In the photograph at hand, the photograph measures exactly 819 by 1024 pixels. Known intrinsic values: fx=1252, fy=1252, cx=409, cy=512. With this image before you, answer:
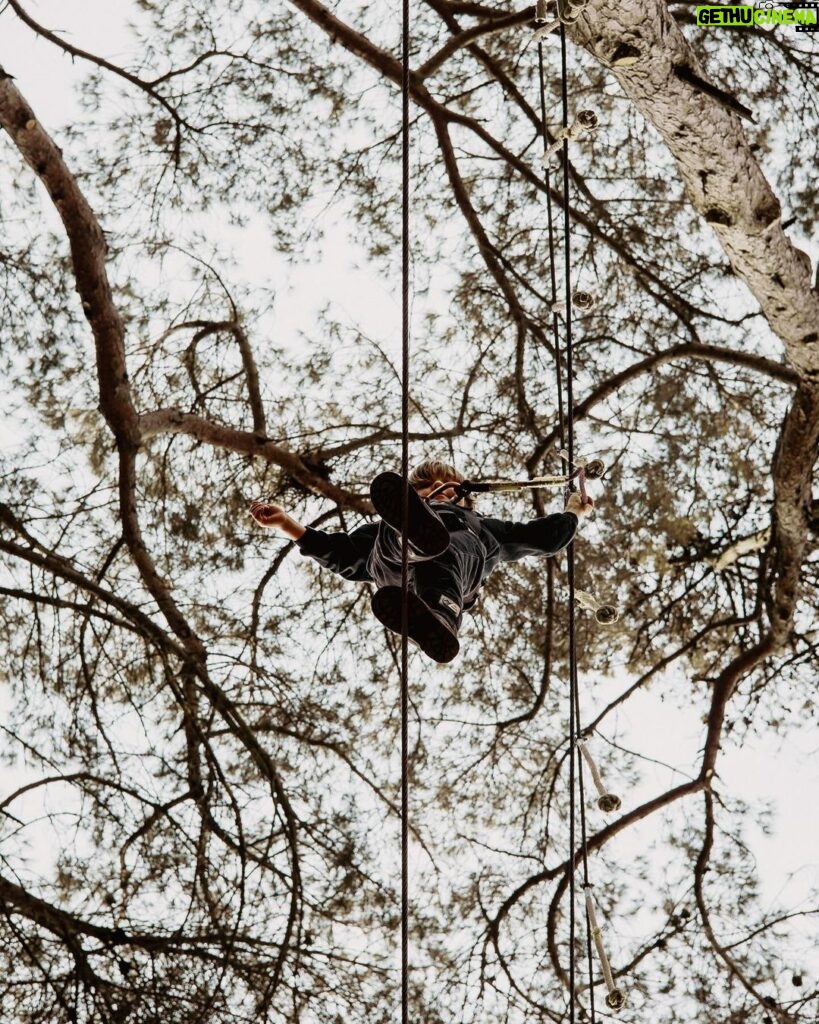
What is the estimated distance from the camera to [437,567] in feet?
11.1

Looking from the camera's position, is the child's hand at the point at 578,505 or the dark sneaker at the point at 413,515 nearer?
the dark sneaker at the point at 413,515

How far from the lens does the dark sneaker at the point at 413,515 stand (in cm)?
296

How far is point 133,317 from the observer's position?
5348 millimetres

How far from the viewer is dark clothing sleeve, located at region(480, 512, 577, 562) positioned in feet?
11.9

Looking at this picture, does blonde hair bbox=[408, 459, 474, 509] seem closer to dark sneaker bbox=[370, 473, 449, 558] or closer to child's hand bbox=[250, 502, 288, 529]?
child's hand bbox=[250, 502, 288, 529]

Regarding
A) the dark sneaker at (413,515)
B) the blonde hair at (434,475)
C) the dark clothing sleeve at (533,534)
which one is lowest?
the dark sneaker at (413,515)

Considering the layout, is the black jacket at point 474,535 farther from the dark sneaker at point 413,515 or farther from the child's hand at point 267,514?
the dark sneaker at point 413,515

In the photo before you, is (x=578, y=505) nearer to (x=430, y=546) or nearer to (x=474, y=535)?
(x=474, y=535)

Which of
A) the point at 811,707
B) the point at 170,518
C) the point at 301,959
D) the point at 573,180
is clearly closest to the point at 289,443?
the point at 170,518

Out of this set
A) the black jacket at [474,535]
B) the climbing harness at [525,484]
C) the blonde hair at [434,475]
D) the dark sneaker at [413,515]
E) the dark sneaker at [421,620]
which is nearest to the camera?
the dark sneaker at [413,515]

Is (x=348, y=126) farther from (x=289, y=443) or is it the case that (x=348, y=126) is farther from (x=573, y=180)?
(x=289, y=443)

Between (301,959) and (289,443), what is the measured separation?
208 cm

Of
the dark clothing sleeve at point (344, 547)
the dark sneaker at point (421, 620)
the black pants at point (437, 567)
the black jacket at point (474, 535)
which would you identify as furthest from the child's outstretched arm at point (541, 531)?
the dark sneaker at point (421, 620)

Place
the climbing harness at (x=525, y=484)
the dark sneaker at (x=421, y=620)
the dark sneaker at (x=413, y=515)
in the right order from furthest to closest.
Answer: the climbing harness at (x=525, y=484)
the dark sneaker at (x=421, y=620)
the dark sneaker at (x=413, y=515)
